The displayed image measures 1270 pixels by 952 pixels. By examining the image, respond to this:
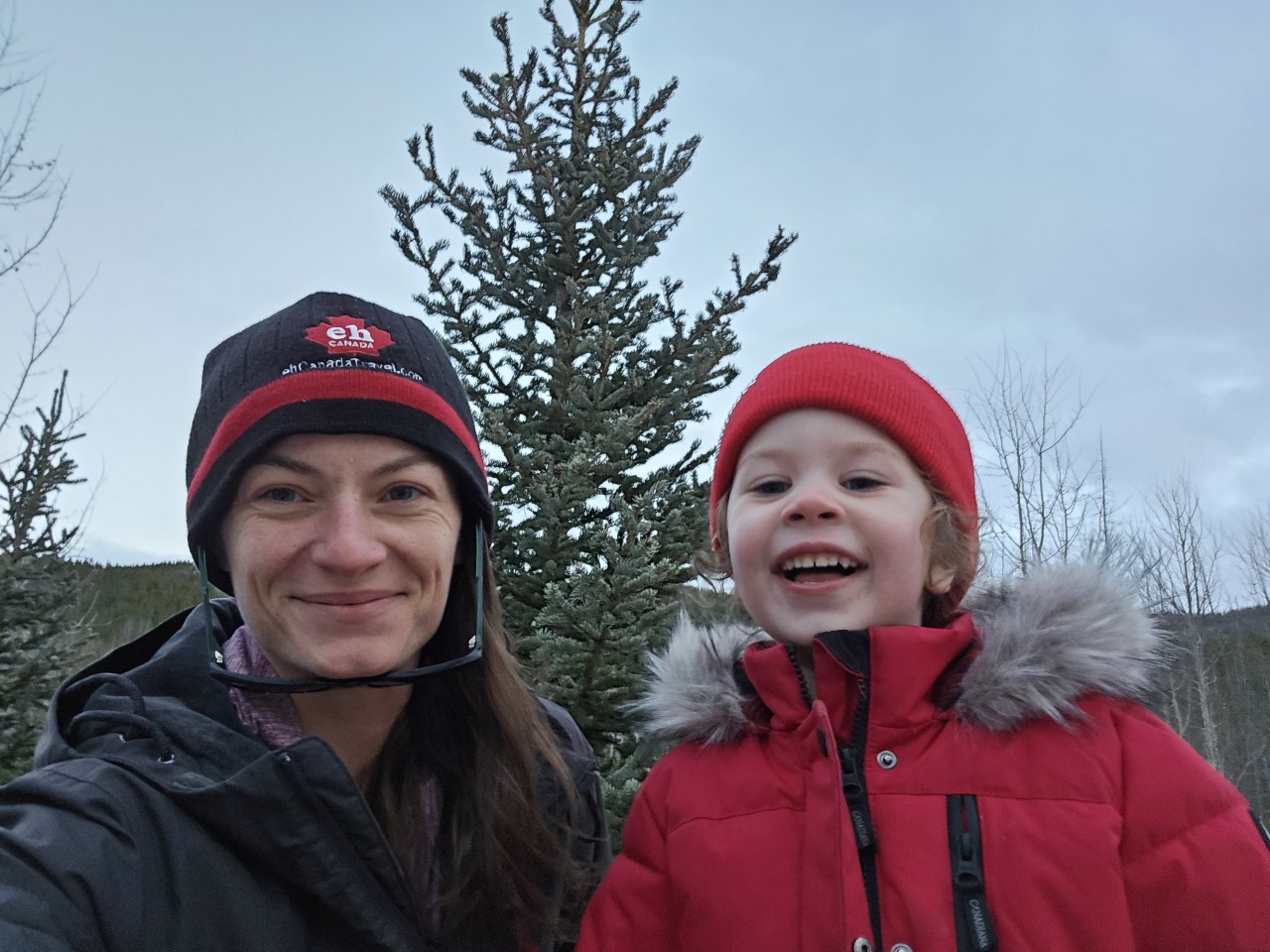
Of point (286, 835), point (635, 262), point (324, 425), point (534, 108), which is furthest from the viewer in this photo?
point (534, 108)

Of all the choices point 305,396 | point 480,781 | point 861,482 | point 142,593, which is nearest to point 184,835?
point 480,781

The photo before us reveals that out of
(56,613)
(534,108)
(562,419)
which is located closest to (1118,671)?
(562,419)

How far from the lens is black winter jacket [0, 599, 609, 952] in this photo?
4.50 feet

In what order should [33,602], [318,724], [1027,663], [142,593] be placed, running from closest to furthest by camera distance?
Result: [1027,663] < [318,724] < [33,602] < [142,593]

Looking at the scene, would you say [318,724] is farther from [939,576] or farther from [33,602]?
[33,602]

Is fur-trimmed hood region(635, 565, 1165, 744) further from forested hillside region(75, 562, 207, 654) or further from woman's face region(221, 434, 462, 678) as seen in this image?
forested hillside region(75, 562, 207, 654)

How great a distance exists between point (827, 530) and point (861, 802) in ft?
1.83

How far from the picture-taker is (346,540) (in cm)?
173

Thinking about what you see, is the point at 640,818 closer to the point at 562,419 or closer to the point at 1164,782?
the point at 1164,782

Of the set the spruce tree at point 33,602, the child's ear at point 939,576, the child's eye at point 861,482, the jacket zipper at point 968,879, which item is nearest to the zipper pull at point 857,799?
the jacket zipper at point 968,879

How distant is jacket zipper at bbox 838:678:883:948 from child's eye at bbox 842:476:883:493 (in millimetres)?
439

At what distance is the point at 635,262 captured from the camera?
5270 mm

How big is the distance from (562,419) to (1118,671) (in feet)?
11.3

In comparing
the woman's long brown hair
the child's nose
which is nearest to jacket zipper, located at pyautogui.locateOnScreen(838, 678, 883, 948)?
the child's nose
